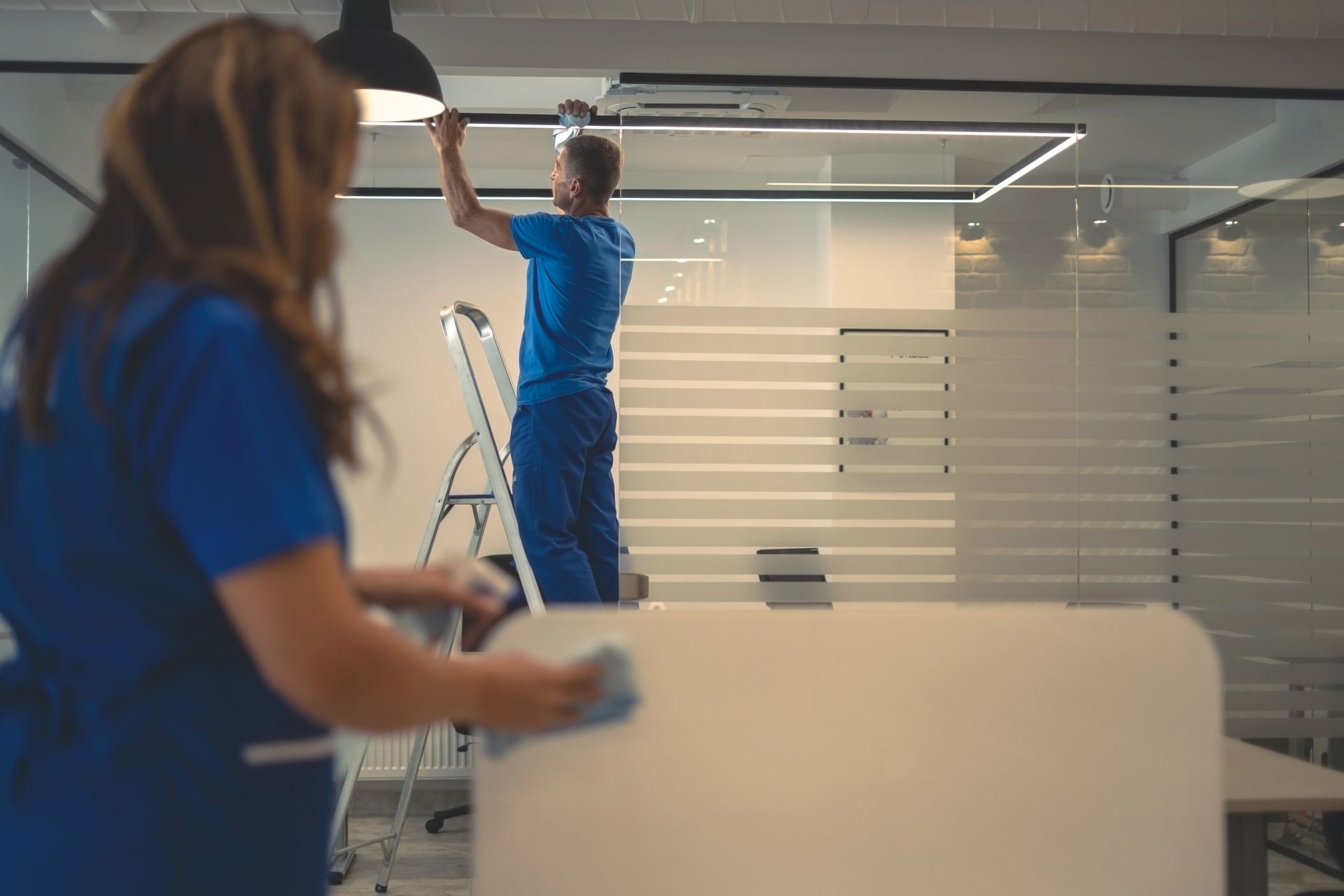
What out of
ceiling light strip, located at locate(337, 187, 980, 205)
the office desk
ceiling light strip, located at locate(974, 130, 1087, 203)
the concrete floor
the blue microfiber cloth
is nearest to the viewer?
the blue microfiber cloth

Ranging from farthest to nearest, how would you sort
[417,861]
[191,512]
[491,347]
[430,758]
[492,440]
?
[430,758]
[417,861]
[491,347]
[492,440]
[191,512]

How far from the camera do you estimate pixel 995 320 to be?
322 centimetres

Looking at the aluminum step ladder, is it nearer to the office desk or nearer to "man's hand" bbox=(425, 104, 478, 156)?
"man's hand" bbox=(425, 104, 478, 156)

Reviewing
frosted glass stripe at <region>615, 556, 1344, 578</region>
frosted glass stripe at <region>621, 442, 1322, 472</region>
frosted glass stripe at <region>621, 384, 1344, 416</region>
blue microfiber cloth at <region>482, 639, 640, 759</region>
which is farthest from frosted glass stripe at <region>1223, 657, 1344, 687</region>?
blue microfiber cloth at <region>482, 639, 640, 759</region>

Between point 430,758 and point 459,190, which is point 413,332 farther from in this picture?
point 459,190

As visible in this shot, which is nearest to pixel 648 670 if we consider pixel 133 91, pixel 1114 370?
pixel 133 91

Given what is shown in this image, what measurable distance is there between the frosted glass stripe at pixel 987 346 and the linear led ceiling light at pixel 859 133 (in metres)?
0.38

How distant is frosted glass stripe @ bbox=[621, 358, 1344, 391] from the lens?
10.4 feet

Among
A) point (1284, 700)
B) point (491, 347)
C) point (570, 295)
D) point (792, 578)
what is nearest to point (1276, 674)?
point (1284, 700)

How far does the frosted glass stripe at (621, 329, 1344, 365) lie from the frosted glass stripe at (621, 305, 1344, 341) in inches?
1.0

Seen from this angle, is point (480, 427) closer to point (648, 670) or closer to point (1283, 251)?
point (648, 670)

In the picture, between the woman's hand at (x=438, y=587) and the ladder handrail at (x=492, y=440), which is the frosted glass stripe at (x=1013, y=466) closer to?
the ladder handrail at (x=492, y=440)

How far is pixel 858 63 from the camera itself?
3240 millimetres

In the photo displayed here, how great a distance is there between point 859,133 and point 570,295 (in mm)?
933
